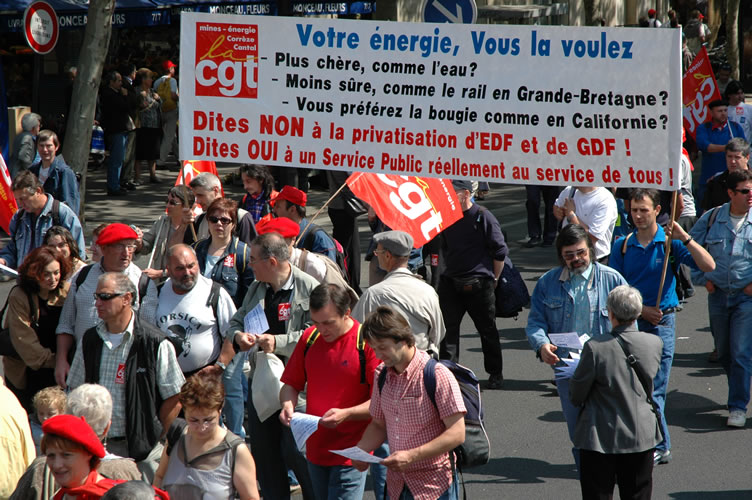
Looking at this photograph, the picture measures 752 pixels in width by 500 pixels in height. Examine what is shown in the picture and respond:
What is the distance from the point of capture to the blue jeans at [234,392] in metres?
6.64

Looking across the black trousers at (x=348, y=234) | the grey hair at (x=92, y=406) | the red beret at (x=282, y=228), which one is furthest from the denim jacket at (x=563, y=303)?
the black trousers at (x=348, y=234)

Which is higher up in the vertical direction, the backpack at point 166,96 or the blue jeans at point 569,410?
the backpack at point 166,96

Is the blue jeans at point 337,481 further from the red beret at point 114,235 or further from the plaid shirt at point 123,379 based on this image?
the red beret at point 114,235

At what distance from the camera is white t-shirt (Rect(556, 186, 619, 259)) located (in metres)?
9.36

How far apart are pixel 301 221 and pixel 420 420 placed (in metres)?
3.98

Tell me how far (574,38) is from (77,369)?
322 centimetres

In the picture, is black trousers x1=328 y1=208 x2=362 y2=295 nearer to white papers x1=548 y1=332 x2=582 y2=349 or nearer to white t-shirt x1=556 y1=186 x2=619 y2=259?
white t-shirt x1=556 y1=186 x2=619 y2=259

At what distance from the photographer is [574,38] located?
19.1 ft

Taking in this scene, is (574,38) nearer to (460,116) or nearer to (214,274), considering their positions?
(460,116)

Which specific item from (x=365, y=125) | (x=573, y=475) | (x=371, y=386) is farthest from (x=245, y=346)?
(x=573, y=475)

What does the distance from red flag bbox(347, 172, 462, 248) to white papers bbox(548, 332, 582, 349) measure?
215cm

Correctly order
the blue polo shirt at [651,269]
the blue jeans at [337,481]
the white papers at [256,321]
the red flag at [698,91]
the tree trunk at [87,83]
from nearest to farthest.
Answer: the blue jeans at [337,481], the white papers at [256,321], the blue polo shirt at [651,269], the tree trunk at [87,83], the red flag at [698,91]

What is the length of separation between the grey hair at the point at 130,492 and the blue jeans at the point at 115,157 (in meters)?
14.2

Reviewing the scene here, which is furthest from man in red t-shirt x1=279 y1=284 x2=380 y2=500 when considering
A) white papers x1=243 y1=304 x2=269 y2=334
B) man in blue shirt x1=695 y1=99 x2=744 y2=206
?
man in blue shirt x1=695 y1=99 x2=744 y2=206
